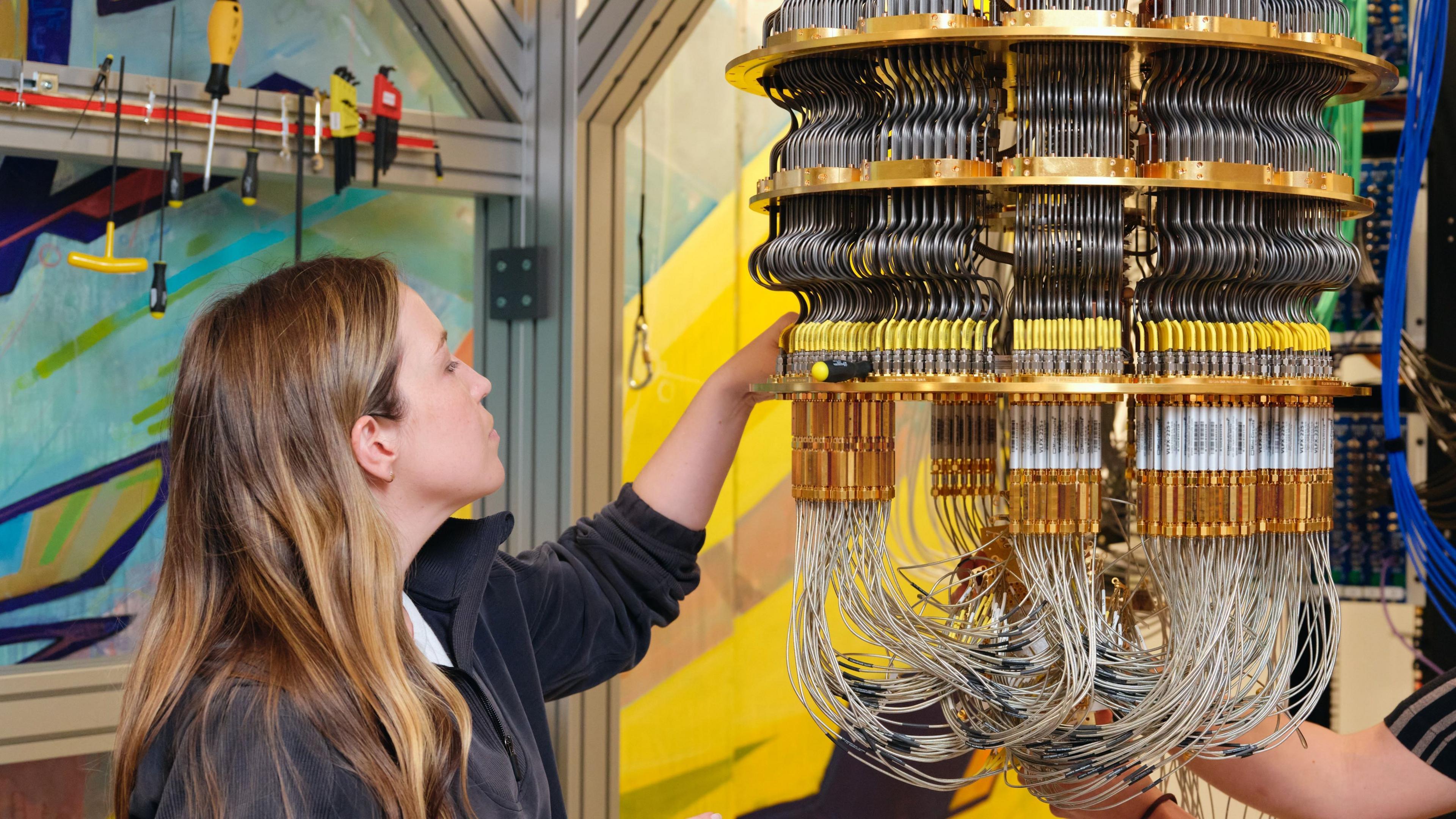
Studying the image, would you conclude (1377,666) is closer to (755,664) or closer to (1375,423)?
(1375,423)

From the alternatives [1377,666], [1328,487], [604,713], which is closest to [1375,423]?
[1377,666]

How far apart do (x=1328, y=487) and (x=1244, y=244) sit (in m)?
0.25

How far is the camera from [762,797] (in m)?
3.27

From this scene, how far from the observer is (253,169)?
94.1 inches

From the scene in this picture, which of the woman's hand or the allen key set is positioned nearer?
the allen key set

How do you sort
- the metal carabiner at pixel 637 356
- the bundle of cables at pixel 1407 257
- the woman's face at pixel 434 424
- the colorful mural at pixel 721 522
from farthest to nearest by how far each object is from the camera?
the colorful mural at pixel 721 522
the metal carabiner at pixel 637 356
the bundle of cables at pixel 1407 257
the woman's face at pixel 434 424

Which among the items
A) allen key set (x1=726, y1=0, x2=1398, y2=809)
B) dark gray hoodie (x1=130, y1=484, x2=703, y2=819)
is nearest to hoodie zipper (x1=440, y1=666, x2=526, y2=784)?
dark gray hoodie (x1=130, y1=484, x2=703, y2=819)

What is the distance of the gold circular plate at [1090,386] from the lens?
1127 mm

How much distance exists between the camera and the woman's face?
133cm

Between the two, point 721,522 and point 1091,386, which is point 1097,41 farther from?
point 721,522

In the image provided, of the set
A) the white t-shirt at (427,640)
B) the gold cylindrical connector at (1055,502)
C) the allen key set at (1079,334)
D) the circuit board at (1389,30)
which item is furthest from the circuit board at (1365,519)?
the white t-shirt at (427,640)

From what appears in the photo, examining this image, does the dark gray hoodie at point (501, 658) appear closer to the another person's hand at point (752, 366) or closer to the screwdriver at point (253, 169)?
the another person's hand at point (752, 366)

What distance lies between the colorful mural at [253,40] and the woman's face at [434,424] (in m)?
1.33

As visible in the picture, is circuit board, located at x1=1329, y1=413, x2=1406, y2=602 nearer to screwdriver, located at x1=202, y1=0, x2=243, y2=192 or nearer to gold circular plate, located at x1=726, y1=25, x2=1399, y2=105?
gold circular plate, located at x1=726, y1=25, x2=1399, y2=105
